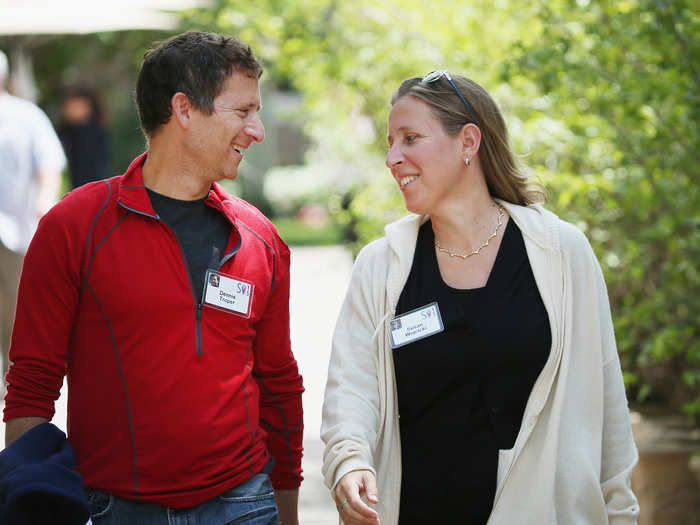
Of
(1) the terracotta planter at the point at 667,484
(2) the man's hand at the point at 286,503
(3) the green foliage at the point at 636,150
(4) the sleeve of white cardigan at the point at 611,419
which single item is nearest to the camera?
(4) the sleeve of white cardigan at the point at 611,419

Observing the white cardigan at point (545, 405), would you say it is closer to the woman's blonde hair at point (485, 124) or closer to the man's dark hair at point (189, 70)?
the woman's blonde hair at point (485, 124)

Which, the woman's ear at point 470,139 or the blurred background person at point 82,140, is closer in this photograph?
the woman's ear at point 470,139

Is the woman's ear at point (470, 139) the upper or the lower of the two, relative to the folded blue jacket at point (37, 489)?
upper

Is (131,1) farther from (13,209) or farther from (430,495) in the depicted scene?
(430,495)

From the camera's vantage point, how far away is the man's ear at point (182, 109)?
2885mm

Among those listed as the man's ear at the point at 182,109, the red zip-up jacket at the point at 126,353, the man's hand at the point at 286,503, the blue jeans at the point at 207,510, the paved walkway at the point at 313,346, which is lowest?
the paved walkway at the point at 313,346

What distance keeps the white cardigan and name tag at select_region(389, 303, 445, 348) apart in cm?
4

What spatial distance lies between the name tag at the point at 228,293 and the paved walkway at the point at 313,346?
257cm

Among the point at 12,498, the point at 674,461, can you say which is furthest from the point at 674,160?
the point at 12,498

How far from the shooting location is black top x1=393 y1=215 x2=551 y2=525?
2920 mm

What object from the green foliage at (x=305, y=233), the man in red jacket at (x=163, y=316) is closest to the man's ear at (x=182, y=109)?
the man in red jacket at (x=163, y=316)

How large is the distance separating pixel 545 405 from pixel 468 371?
23 centimetres

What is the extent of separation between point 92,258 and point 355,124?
530cm

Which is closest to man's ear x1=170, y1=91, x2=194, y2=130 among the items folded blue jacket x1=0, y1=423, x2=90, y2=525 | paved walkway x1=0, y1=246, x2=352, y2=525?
folded blue jacket x1=0, y1=423, x2=90, y2=525
